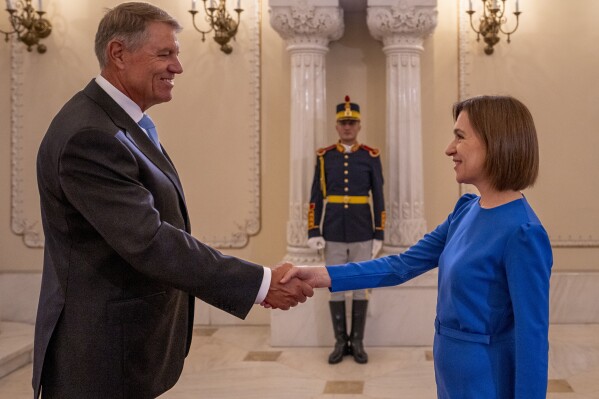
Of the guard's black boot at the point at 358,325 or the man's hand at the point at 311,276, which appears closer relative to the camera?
the man's hand at the point at 311,276

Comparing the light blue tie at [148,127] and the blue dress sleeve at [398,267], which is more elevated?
the light blue tie at [148,127]

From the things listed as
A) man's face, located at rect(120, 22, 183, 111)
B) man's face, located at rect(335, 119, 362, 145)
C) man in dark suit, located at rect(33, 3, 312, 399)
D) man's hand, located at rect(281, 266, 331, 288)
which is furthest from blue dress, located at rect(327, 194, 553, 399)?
man's face, located at rect(335, 119, 362, 145)

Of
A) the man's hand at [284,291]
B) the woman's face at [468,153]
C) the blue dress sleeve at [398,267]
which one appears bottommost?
the man's hand at [284,291]

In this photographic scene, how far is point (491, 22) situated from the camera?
554 centimetres

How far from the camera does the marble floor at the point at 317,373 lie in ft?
13.5

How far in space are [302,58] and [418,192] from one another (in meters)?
1.33

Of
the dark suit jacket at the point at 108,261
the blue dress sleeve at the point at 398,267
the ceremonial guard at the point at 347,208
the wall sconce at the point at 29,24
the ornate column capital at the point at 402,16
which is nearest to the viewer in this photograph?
the dark suit jacket at the point at 108,261

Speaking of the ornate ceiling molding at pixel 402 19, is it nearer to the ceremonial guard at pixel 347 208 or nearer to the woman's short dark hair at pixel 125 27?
the ceremonial guard at pixel 347 208

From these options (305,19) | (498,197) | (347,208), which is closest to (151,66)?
(498,197)

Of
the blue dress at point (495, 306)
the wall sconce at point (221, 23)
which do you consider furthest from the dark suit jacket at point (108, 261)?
the wall sconce at point (221, 23)

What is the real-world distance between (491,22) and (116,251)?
4527 millimetres

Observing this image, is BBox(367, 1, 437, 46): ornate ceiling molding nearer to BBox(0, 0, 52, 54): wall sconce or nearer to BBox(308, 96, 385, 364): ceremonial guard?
BBox(308, 96, 385, 364): ceremonial guard

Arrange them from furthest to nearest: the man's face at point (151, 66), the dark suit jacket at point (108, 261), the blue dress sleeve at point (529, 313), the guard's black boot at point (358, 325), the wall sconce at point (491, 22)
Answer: the wall sconce at point (491, 22) < the guard's black boot at point (358, 325) < the man's face at point (151, 66) < the dark suit jacket at point (108, 261) < the blue dress sleeve at point (529, 313)

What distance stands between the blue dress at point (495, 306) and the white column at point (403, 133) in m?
3.40
